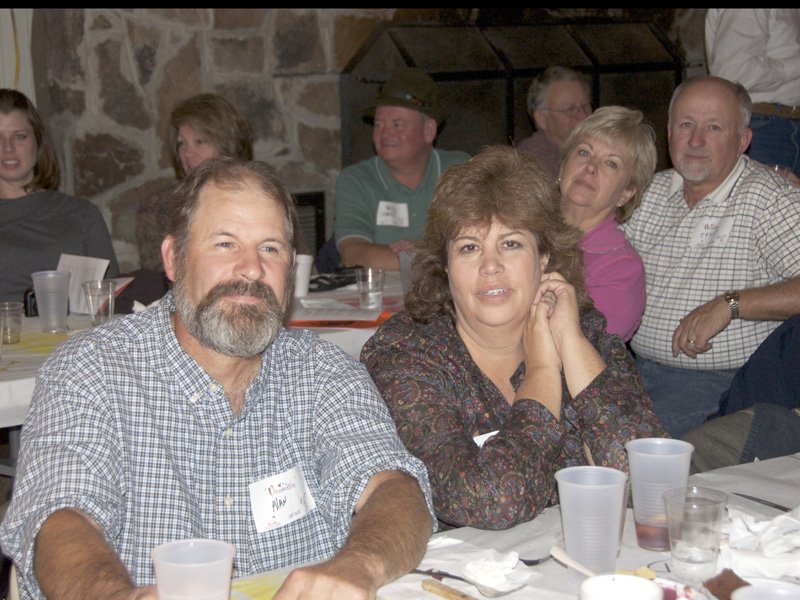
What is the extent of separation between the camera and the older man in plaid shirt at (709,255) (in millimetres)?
2906

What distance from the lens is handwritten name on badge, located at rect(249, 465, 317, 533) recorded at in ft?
5.24

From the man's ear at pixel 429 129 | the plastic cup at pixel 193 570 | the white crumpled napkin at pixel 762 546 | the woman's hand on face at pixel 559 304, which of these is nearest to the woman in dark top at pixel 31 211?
the man's ear at pixel 429 129

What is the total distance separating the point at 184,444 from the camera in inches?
63.0

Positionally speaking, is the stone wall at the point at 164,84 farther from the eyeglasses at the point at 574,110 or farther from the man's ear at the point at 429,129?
the eyeglasses at the point at 574,110

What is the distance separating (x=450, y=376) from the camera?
186cm

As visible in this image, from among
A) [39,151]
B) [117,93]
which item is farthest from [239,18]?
[39,151]

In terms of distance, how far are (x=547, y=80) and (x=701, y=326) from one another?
2525 millimetres

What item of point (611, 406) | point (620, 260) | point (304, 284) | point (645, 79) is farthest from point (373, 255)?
point (645, 79)

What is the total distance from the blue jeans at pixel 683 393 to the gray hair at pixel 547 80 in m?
2.34

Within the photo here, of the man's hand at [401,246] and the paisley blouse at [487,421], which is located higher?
the man's hand at [401,246]

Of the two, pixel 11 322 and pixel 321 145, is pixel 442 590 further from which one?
pixel 321 145

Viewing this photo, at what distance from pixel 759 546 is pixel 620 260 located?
159cm

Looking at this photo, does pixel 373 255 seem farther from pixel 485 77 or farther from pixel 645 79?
pixel 645 79

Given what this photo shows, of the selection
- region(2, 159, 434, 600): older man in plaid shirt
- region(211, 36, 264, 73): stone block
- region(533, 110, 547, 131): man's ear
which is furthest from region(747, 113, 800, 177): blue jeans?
region(2, 159, 434, 600): older man in plaid shirt
